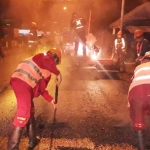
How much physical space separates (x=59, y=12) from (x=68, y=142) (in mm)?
13986

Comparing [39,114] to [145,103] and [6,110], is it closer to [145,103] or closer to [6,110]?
[6,110]

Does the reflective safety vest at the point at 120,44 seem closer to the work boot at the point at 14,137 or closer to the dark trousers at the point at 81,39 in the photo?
the dark trousers at the point at 81,39

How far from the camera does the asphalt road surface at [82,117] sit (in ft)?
14.0

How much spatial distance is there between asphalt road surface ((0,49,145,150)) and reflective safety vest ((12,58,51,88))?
3.40 feet

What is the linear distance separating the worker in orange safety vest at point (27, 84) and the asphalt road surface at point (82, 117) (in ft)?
1.69

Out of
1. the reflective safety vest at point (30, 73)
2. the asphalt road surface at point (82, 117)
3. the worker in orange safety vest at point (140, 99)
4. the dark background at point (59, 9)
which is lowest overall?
the asphalt road surface at point (82, 117)

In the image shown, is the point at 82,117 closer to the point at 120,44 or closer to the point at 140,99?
the point at 140,99

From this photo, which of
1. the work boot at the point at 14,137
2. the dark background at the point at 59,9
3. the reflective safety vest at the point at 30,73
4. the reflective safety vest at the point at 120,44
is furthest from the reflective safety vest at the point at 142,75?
the dark background at the point at 59,9

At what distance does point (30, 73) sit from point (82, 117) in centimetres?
213

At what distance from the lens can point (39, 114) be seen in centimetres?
571

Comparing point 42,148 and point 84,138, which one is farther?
point 84,138

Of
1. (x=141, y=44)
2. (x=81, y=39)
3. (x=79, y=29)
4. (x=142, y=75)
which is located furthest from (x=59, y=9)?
(x=142, y=75)

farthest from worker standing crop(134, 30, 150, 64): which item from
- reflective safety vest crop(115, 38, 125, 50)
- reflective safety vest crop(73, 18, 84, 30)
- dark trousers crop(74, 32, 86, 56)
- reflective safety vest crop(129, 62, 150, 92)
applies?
reflective safety vest crop(129, 62, 150, 92)

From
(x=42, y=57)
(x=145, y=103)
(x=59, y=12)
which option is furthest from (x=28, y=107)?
(x=59, y=12)
